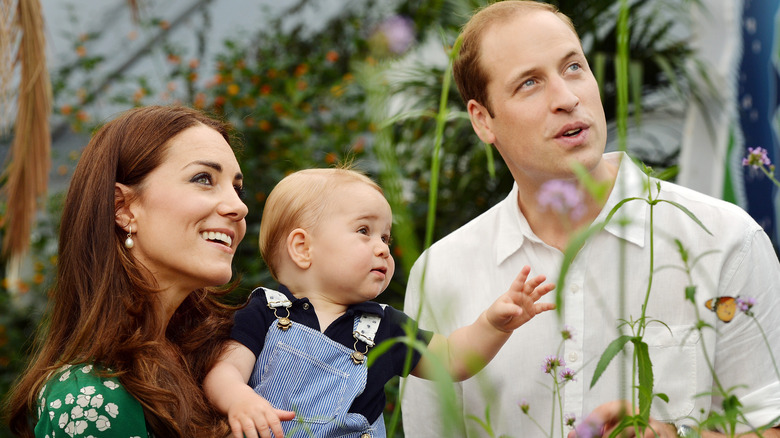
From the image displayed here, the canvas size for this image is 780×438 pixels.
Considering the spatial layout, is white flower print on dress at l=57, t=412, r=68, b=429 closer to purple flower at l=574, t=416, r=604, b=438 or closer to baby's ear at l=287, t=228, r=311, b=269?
baby's ear at l=287, t=228, r=311, b=269

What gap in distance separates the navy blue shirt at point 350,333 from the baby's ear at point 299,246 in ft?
0.27

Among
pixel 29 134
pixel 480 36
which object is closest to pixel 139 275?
pixel 480 36

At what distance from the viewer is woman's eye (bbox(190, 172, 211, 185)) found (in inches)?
64.8

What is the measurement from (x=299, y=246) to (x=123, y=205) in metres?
0.39

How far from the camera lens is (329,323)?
→ 1.76 m

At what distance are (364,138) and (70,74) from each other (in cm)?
202

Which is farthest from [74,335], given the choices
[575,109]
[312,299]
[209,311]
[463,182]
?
[463,182]

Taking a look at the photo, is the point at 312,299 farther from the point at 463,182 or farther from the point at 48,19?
the point at 48,19

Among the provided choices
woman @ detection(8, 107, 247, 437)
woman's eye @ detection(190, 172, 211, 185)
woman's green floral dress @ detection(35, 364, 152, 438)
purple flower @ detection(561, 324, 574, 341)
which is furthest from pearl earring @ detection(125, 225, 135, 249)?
purple flower @ detection(561, 324, 574, 341)

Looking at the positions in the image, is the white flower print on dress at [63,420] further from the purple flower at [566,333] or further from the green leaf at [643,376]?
the green leaf at [643,376]

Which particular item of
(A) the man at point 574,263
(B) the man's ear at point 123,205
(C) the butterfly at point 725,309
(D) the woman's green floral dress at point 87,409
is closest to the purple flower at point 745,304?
(C) the butterfly at point 725,309

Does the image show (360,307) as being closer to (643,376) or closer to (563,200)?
(563,200)

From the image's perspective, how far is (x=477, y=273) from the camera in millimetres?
2215

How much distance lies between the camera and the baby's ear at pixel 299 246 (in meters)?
1.82
